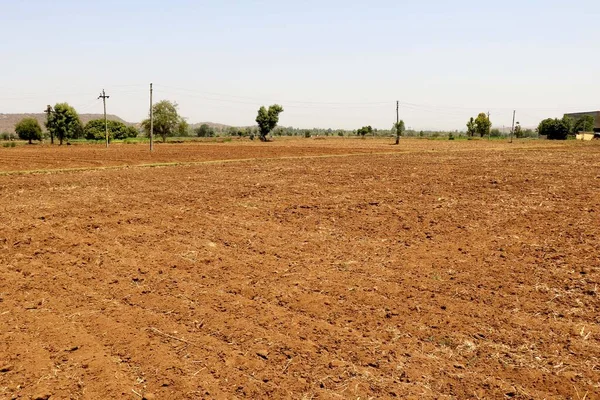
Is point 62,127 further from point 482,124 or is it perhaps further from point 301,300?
point 482,124

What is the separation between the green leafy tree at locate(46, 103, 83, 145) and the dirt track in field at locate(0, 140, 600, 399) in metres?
71.2

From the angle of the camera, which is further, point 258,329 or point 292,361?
point 258,329

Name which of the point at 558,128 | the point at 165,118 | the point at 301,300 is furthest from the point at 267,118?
the point at 301,300

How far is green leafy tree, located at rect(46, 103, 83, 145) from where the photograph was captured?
71.8 meters

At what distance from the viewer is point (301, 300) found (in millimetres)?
5508

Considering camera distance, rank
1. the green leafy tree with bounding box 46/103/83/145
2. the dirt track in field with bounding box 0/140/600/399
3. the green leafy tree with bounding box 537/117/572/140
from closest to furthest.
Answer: the dirt track in field with bounding box 0/140/600/399 < the green leafy tree with bounding box 46/103/83/145 < the green leafy tree with bounding box 537/117/572/140

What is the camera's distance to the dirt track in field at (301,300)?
152 inches

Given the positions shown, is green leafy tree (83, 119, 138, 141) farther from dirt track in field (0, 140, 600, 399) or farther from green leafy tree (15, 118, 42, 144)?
dirt track in field (0, 140, 600, 399)

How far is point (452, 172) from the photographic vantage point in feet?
59.5

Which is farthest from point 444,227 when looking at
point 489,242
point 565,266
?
point 565,266

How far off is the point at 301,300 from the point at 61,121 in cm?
7921

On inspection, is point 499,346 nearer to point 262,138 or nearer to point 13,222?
point 13,222

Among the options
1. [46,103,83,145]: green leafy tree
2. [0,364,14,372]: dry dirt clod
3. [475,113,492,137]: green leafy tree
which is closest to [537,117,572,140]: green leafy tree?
[475,113,492,137]: green leafy tree

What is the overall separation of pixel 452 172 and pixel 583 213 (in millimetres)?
8580
